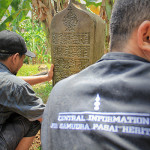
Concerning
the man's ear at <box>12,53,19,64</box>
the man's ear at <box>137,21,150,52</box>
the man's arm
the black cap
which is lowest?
the man's arm

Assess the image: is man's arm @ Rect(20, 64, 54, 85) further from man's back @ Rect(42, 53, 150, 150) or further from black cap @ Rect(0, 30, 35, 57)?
man's back @ Rect(42, 53, 150, 150)

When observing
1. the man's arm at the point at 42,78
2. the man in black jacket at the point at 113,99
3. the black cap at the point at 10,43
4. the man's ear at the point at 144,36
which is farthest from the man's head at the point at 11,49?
the man's ear at the point at 144,36

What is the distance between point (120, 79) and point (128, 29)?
217 millimetres

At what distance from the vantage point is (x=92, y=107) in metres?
0.50

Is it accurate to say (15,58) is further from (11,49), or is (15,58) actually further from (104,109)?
(104,109)

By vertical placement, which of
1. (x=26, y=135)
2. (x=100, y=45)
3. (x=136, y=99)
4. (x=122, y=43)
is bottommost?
(x=26, y=135)

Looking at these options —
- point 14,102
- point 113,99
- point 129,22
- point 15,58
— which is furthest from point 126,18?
point 15,58

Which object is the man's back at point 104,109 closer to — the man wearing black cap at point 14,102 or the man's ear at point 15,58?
the man wearing black cap at point 14,102

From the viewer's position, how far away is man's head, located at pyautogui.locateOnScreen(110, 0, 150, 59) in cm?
55

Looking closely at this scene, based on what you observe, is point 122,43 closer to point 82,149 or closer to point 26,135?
point 82,149

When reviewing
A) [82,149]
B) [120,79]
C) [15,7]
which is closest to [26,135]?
[82,149]

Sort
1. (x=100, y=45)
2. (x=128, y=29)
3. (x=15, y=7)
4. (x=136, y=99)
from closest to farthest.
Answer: (x=136, y=99), (x=128, y=29), (x=100, y=45), (x=15, y=7)

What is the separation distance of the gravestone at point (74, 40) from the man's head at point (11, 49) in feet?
1.75

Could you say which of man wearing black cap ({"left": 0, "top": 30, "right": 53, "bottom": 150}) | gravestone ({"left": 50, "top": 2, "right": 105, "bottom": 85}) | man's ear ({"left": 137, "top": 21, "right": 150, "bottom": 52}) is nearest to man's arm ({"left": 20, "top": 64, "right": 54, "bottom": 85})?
gravestone ({"left": 50, "top": 2, "right": 105, "bottom": 85})
